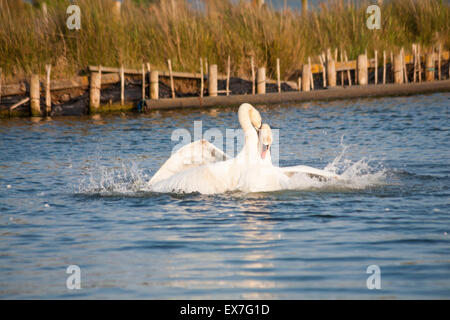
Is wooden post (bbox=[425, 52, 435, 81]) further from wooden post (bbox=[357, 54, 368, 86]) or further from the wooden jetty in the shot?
wooden post (bbox=[357, 54, 368, 86])

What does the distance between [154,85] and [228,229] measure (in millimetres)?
15482

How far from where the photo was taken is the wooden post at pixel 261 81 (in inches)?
918

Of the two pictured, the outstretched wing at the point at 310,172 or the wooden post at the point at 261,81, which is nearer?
the outstretched wing at the point at 310,172

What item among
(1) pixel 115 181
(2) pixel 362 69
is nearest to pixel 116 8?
(2) pixel 362 69

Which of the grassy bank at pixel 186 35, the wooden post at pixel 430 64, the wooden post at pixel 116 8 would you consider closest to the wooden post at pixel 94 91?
the grassy bank at pixel 186 35

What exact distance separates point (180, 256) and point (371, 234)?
1.89 metres

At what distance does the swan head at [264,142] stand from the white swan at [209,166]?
0.06m

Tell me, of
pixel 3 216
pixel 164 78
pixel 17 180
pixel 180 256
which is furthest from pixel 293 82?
pixel 180 256

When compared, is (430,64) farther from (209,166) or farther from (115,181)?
(209,166)

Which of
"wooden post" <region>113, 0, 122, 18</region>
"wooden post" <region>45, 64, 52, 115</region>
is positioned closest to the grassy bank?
"wooden post" <region>113, 0, 122, 18</region>

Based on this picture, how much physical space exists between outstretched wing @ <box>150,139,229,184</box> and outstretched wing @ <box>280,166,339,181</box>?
36.0 inches

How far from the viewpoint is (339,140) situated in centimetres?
1500

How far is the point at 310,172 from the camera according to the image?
8.73 meters

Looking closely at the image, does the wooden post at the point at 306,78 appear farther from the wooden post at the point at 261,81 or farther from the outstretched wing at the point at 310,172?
the outstretched wing at the point at 310,172
